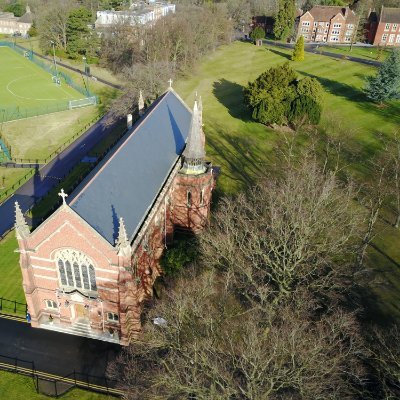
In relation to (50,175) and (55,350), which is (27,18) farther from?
(55,350)

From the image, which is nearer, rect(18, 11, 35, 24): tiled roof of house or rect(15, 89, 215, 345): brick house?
rect(15, 89, 215, 345): brick house

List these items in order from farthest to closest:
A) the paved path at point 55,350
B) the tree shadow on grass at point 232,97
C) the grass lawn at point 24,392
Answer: the tree shadow on grass at point 232,97 < the paved path at point 55,350 < the grass lawn at point 24,392

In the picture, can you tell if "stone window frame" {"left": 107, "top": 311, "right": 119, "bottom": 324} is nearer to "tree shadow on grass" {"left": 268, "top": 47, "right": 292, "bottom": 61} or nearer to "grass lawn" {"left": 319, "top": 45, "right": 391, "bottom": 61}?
"tree shadow on grass" {"left": 268, "top": 47, "right": 292, "bottom": 61}

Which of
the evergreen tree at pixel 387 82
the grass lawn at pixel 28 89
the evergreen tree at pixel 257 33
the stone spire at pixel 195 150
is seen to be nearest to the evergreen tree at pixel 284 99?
the evergreen tree at pixel 387 82

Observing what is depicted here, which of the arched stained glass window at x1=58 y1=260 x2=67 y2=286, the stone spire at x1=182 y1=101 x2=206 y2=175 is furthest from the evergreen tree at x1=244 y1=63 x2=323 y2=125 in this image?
the arched stained glass window at x1=58 y1=260 x2=67 y2=286

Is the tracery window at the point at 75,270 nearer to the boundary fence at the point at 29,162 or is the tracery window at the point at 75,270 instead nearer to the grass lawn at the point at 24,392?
the grass lawn at the point at 24,392

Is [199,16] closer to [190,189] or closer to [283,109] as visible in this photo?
[283,109]

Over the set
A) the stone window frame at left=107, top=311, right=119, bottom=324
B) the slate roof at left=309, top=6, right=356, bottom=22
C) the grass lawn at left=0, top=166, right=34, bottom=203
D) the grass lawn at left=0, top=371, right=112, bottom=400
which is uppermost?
the slate roof at left=309, top=6, right=356, bottom=22
